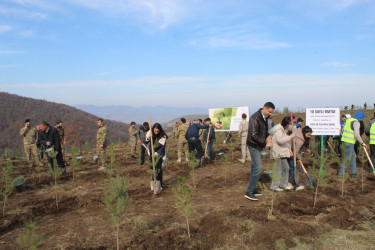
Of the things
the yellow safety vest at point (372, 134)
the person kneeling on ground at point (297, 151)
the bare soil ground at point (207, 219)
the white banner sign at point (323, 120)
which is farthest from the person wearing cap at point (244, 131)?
the yellow safety vest at point (372, 134)

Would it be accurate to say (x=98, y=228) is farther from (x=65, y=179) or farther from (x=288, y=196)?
(x=65, y=179)

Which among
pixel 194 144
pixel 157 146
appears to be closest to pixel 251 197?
pixel 157 146

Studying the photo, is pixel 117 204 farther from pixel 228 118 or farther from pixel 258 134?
pixel 228 118

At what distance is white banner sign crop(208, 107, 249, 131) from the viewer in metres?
13.4

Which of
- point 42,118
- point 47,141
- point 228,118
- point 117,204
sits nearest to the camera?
point 117,204

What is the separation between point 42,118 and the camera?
4097 cm

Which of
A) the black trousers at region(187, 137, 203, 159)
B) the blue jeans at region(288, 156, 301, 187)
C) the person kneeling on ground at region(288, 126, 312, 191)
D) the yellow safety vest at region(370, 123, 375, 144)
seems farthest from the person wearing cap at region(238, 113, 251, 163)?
the yellow safety vest at region(370, 123, 375, 144)

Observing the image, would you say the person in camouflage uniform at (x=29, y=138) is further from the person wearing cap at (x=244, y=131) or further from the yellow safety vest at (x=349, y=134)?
the yellow safety vest at (x=349, y=134)

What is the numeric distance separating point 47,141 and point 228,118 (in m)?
8.45

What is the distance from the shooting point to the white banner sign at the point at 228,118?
527 inches

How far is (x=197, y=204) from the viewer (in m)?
5.62

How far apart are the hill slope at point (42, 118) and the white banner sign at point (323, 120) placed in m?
27.2

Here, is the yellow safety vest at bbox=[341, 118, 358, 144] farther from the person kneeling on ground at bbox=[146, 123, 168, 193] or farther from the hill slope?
the hill slope

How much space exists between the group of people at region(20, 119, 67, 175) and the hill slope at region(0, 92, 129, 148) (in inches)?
866
